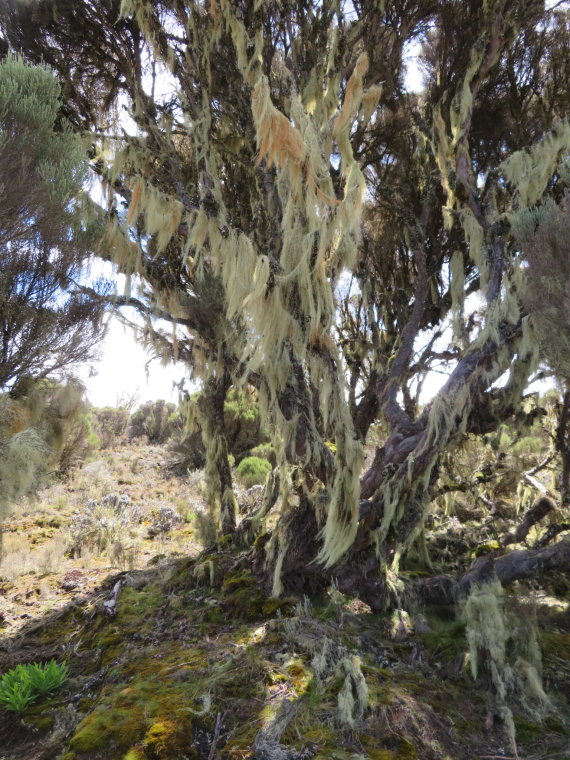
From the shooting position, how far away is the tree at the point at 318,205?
127 inches

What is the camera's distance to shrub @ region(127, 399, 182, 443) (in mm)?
14891

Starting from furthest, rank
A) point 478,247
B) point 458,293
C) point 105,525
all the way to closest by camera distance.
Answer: point 105,525, point 458,293, point 478,247

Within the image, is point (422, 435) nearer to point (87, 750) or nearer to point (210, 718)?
point (210, 718)

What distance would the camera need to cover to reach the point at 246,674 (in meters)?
2.53

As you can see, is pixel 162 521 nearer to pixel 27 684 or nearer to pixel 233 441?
pixel 27 684

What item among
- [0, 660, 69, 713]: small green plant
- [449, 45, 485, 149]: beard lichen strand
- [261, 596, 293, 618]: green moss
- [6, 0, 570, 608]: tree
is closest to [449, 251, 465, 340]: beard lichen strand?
[6, 0, 570, 608]: tree

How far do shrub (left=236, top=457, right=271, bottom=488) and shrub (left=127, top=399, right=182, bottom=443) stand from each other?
17.5 ft

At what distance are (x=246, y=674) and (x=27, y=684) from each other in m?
1.36

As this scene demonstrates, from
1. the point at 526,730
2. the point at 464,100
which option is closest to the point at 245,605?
the point at 526,730

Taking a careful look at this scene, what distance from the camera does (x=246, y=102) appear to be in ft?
13.0

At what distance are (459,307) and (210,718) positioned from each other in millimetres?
3935

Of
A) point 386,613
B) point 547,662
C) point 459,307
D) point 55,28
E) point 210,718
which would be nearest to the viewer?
point 210,718

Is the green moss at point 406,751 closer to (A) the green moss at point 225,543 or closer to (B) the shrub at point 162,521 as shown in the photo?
(A) the green moss at point 225,543

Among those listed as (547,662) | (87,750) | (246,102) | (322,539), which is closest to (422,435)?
(322,539)
